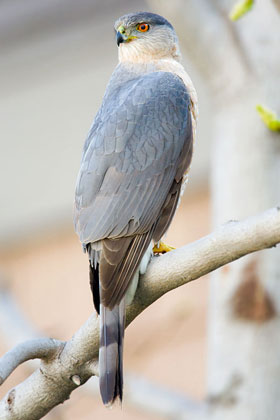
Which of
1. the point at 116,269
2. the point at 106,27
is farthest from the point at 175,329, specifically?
the point at 116,269

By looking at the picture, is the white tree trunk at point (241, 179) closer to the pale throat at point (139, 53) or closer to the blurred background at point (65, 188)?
the pale throat at point (139, 53)

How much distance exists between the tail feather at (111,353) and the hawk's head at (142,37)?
140 cm

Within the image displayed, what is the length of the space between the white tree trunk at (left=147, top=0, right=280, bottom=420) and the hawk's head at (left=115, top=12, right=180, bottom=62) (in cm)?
42

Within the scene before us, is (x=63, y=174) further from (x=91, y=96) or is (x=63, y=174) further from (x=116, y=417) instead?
(x=116, y=417)

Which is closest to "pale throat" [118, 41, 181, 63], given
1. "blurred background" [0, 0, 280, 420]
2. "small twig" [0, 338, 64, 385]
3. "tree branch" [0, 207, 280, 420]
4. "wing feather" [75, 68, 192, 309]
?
"wing feather" [75, 68, 192, 309]

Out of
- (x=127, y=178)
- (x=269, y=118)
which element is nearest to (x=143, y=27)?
(x=269, y=118)

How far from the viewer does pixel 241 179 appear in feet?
13.1

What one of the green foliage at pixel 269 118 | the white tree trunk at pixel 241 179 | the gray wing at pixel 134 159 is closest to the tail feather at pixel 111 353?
the gray wing at pixel 134 159

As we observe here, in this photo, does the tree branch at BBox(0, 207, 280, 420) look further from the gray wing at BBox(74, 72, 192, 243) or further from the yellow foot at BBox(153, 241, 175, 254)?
the yellow foot at BBox(153, 241, 175, 254)

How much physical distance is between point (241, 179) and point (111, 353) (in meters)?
1.56

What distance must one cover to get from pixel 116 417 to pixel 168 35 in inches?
154

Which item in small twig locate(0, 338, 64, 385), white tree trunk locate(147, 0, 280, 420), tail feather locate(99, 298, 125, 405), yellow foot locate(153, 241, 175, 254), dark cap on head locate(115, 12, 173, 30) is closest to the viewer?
small twig locate(0, 338, 64, 385)

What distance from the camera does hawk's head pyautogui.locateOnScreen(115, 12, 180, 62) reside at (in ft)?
12.3

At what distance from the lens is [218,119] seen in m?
4.21
